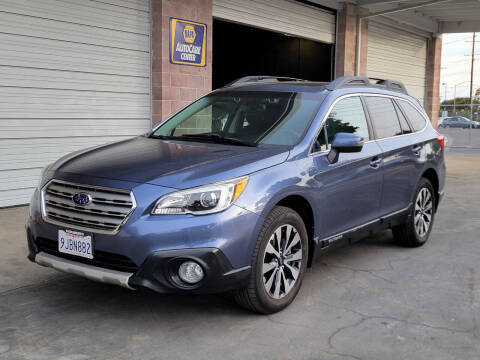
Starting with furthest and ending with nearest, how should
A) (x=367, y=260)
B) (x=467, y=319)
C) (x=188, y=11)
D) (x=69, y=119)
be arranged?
(x=188, y=11) < (x=69, y=119) < (x=367, y=260) < (x=467, y=319)

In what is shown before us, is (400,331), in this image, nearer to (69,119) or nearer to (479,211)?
(479,211)

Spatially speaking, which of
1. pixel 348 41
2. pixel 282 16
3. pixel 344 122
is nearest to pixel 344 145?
pixel 344 122

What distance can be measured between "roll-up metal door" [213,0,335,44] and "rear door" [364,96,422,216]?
581 centimetres

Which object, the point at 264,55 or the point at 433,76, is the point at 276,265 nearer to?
the point at 264,55

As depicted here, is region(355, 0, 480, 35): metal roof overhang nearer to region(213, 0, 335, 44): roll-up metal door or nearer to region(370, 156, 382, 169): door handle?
region(213, 0, 335, 44): roll-up metal door

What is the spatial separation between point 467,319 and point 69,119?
6.32 metres

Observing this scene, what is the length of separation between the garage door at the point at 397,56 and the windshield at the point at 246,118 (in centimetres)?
1142

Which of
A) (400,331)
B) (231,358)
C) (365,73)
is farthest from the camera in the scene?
(365,73)

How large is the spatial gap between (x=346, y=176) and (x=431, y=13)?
14532 millimetres

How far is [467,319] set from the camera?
4.09m

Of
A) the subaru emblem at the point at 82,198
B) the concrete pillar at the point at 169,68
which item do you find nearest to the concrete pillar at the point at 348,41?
the concrete pillar at the point at 169,68

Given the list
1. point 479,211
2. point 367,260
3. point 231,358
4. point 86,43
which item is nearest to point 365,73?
point 479,211

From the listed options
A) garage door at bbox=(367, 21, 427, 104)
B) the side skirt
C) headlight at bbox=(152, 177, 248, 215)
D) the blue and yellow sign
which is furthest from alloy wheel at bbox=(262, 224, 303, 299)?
garage door at bbox=(367, 21, 427, 104)

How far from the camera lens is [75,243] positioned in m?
3.76
